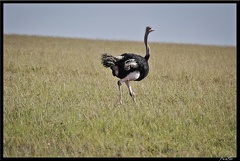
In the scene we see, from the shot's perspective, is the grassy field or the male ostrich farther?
the male ostrich

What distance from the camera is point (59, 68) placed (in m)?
13.2

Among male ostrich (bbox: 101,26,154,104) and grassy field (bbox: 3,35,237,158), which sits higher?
male ostrich (bbox: 101,26,154,104)

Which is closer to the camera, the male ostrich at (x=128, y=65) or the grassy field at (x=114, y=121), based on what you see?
the grassy field at (x=114, y=121)

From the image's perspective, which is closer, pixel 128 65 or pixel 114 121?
pixel 114 121

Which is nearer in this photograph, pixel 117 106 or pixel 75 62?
pixel 117 106

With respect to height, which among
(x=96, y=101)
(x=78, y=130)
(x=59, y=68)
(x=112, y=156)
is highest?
(x=59, y=68)

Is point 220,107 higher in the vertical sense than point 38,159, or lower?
higher

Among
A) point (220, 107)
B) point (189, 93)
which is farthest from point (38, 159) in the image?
point (189, 93)

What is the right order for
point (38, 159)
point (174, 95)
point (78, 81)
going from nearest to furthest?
point (38, 159)
point (174, 95)
point (78, 81)

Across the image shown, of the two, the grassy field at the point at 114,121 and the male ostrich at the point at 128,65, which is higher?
the male ostrich at the point at 128,65

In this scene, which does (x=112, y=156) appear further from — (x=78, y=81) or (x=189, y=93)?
(x=78, y=81)

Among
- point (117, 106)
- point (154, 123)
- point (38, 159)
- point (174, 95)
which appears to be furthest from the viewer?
point (174, 95)

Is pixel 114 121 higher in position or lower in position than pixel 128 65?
lower

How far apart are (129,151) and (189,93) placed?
408 cm
